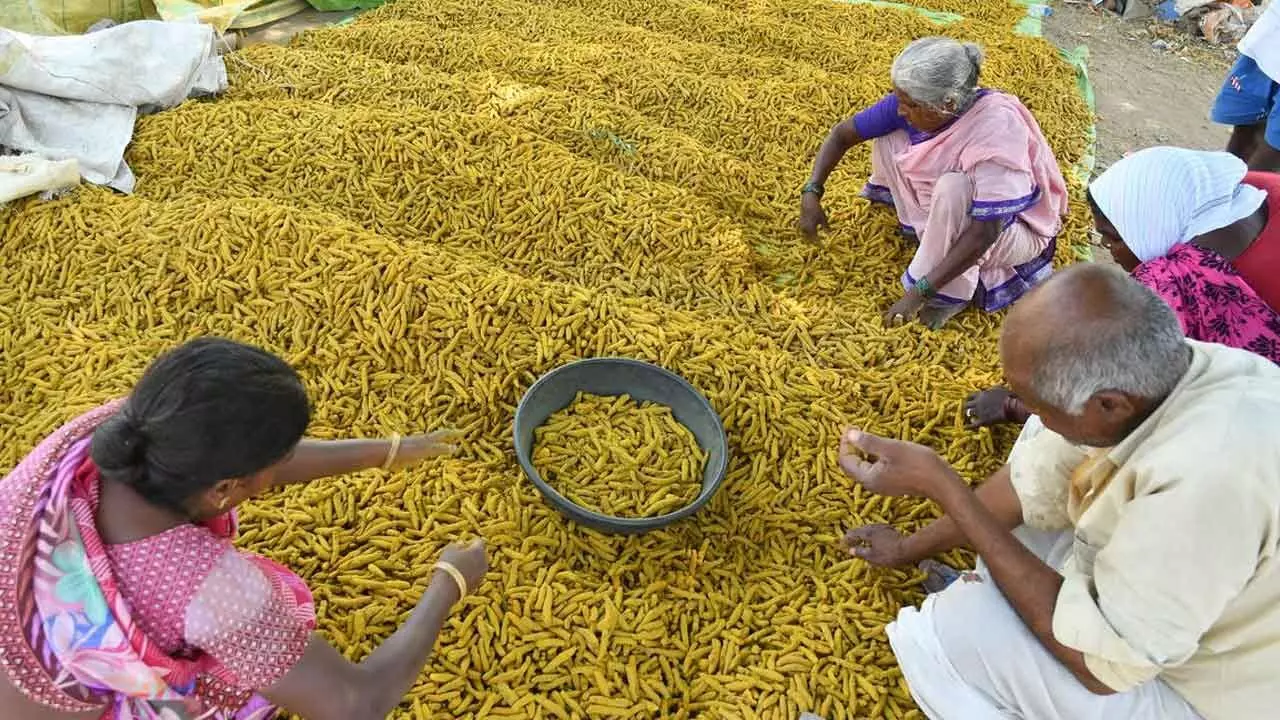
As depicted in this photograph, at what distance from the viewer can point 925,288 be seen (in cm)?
419

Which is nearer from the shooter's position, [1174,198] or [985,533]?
[985,533]

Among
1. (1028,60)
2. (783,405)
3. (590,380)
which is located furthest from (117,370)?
(1028,60)

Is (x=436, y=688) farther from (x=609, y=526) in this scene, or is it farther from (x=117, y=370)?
(x=117, y=370)

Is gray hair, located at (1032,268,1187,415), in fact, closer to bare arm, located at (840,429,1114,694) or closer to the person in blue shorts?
bare arm, located at (840,429,1114,694)

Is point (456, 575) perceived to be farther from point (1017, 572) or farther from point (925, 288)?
point (925, 288)

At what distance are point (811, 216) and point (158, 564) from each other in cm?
398

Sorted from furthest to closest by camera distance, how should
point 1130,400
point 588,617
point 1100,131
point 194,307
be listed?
point 1100,131 → point 194,307 → point 588,617 → point 1130,400

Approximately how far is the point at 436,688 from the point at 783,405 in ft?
6.12

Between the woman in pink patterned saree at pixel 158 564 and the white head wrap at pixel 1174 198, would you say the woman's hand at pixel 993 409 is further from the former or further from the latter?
the woman in pink patterned saree at pixel 158 564

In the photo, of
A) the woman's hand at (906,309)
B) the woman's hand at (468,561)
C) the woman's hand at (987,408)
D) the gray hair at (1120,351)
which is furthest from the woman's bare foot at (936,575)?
the woman's hand at (468,561)

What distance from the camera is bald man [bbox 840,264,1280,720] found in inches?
69.5

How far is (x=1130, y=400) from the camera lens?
191 cm

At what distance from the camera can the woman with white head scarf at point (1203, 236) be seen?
2.86 meters

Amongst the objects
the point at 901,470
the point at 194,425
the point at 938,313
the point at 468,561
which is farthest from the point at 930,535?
the point at 194,425
